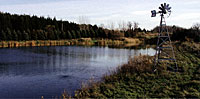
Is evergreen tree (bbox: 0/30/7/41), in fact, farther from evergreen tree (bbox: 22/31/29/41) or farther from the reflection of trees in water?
the reflection of trees in water

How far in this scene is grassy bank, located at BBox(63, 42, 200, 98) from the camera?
6.74 m

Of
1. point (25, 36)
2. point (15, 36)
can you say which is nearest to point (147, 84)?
point (15, 36)

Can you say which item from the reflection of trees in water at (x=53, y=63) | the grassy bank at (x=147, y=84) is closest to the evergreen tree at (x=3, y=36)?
the reflection of trees in water at (x=53, y=63)

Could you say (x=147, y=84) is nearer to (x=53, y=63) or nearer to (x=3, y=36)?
(x=53, y=63)

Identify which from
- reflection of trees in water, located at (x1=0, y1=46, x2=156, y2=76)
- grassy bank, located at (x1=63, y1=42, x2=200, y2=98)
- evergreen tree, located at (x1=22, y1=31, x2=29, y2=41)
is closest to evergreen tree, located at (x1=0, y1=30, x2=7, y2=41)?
evergreen tree, located at (x1=22, y1=31, x2=29, y2=41)

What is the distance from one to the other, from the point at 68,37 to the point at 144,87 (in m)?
40.4

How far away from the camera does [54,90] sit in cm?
898

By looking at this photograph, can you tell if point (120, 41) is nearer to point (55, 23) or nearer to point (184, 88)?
point (55, 23)

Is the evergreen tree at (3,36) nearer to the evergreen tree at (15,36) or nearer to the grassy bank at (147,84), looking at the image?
the evergreen tree at (15,36)

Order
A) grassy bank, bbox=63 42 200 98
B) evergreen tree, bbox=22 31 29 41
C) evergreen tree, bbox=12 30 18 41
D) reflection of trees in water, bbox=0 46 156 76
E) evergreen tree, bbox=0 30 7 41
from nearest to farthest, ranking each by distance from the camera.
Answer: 1. grassy bank, bbox=63 42 200 98
2. reflection of trees in water, bbox=0 46 156 76
3. evergreen tree, bbox=0 30 7 41
4. evergreen tree, bbox=12 30 18 41
5. evergreen tree, bbox=22 31 29 41

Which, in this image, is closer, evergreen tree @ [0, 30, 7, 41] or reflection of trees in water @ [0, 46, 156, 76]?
reflection of trees in water @ [0, 46, 156, 76]

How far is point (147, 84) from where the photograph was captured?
307 inches

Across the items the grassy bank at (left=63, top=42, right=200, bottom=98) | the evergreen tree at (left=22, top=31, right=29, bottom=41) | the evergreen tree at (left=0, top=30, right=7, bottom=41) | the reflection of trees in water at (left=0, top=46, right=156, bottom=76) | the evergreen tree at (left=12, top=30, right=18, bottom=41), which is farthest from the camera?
the evergreen tree at (left=22, top=31, right=29, bottom=41)

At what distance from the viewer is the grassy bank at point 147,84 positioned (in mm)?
6744
